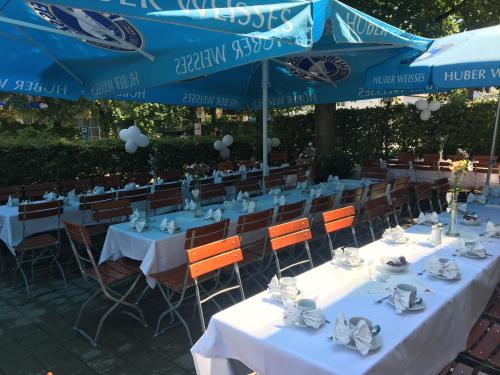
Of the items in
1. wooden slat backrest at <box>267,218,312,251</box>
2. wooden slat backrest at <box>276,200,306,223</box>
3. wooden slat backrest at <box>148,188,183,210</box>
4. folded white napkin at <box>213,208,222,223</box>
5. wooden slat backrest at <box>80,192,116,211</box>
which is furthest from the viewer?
wooden slat backrest at <box>148,188,183,210</box>

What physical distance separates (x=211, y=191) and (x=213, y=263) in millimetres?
3949

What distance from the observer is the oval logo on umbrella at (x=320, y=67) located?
7.04 metres

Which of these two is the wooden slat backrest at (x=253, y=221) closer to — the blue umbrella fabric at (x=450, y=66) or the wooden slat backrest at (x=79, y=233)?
the wooden slat backrest at (x=79, y=233)

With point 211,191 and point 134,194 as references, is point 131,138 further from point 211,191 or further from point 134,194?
point 211,191

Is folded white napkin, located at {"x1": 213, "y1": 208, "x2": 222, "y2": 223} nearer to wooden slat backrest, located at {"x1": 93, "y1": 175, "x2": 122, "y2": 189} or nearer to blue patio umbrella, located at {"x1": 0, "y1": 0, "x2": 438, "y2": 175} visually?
blue patio umbrella, located at {"x1": 0, "y1": 0, "x2": 438, "y2": 175}

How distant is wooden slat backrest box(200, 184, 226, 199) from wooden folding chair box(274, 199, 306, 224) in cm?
217

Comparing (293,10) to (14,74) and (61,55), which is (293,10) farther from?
(14,74)

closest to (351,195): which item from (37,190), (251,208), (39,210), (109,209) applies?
(251,208)

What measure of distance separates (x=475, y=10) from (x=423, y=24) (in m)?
3.35

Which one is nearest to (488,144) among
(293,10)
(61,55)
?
(293,10)

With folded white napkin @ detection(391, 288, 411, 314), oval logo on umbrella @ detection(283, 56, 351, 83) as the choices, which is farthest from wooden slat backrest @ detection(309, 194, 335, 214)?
folded white napkin @ detection(391, 288, 411, 314)

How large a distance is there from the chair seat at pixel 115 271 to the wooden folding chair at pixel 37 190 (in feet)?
11.2

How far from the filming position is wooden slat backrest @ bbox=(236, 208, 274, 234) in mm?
4590

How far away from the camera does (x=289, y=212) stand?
17.2ft
